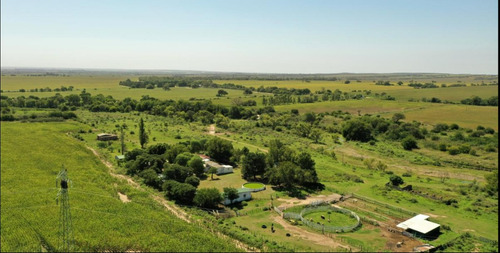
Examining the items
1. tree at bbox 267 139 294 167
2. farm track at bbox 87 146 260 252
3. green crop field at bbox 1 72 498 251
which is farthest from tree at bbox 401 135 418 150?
farm track at bbox 87 146 260 252

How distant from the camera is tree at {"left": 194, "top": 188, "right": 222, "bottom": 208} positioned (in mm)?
36812

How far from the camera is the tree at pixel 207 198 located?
36.8 m

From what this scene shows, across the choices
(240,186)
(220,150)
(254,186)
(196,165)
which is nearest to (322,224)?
(254,186)

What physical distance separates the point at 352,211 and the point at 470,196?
1693cm

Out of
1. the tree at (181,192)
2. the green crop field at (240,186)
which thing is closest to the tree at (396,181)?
the green crop field at (240,186)

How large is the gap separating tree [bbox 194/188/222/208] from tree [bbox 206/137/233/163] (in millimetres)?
17778

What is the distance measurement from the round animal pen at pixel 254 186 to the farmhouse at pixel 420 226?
1720 cm

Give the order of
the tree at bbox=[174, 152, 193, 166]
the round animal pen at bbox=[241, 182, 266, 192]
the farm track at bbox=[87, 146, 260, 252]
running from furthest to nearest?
the tree at bbox=[174, 152, 193, 166] → the round animal pen at bbox=[241, 182, 266, 192] → the farm track at bbox=[87, 146, 260, 252]

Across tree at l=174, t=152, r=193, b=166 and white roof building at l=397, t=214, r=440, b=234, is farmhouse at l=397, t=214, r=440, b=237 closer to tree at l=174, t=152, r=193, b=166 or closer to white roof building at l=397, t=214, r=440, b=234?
white roof building at l=397, t=214, r=440, b=234

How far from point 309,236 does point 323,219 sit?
450 cm

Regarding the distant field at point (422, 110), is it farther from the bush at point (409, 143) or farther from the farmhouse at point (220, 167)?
the farmhouse at point (220, 167)

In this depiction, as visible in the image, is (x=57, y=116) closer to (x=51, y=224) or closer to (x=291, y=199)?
(x=51, y=224)

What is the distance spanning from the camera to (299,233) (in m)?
31.1

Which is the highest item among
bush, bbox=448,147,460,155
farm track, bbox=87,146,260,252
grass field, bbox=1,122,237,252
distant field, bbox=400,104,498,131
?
distant field, bbox=400,104,498,131
